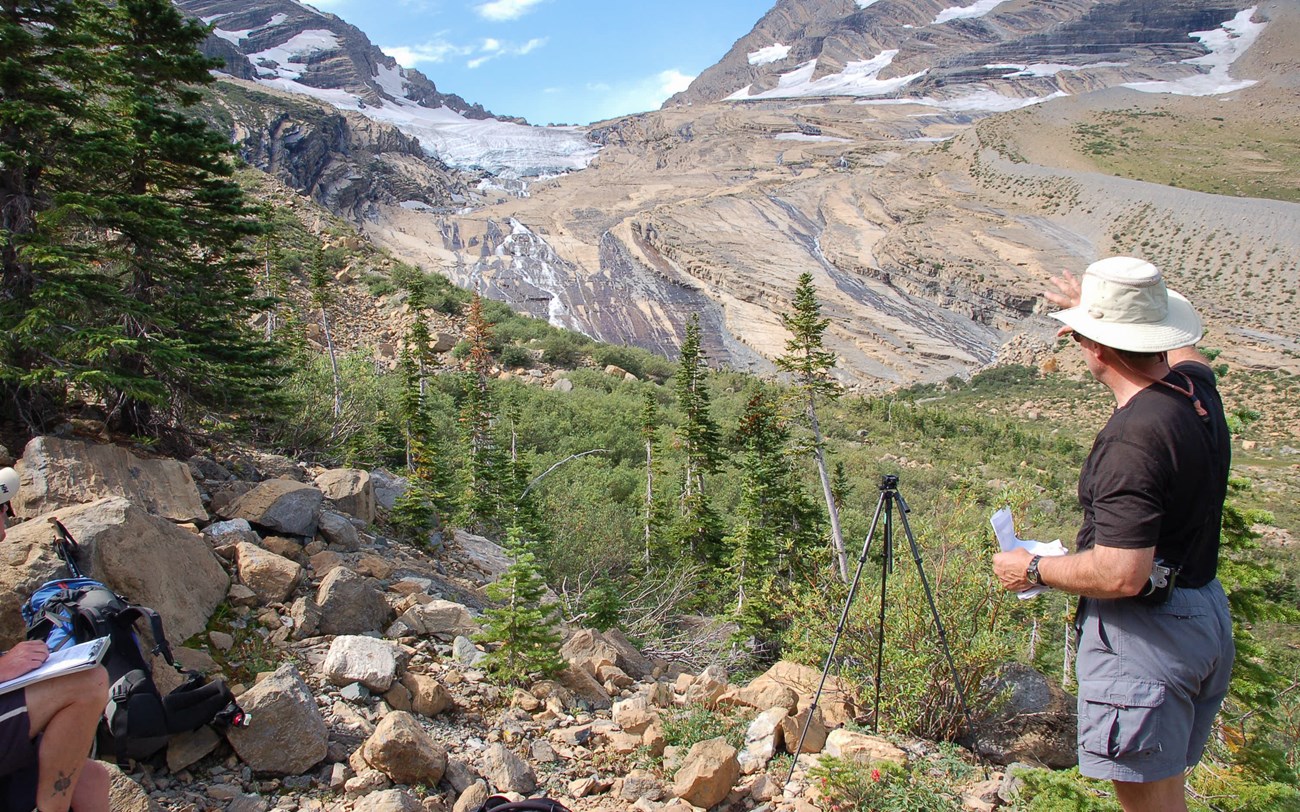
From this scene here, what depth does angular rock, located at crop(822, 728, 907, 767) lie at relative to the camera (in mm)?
4155

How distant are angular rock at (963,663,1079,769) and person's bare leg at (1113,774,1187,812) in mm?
2742

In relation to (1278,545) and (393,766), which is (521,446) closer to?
(393,766)

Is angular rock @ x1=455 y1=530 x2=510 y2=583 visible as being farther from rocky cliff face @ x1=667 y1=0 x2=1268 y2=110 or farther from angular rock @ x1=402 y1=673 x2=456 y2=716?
rocky cliff face @ x1=667 y1=0 x2=1268 y2=110

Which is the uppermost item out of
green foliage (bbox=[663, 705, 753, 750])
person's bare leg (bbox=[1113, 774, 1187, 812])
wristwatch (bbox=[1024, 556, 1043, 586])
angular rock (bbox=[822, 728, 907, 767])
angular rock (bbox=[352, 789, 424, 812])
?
wristwatch (bbox=[1024, 556, 1043, 586])

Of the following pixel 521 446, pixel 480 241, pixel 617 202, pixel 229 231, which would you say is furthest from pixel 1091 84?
pixel 229 231

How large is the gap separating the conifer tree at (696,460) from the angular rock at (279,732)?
1086 cm

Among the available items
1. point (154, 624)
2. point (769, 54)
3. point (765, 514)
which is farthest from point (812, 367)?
point (769, 54)

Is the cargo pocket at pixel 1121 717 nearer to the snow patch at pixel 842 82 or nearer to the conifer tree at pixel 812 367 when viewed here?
the conifer tree at pixel 812 367

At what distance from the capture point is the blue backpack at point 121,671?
116 inches

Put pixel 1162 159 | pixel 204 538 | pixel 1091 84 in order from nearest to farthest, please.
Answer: pixel 204 538 → pixel 1162 159 → pixel 1091 84

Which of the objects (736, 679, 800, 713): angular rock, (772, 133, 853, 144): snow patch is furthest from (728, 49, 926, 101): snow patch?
(736, 679, 800, 713): angular rock

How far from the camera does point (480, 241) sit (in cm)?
5772

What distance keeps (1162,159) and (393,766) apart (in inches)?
3499

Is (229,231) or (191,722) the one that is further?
(229,231)
